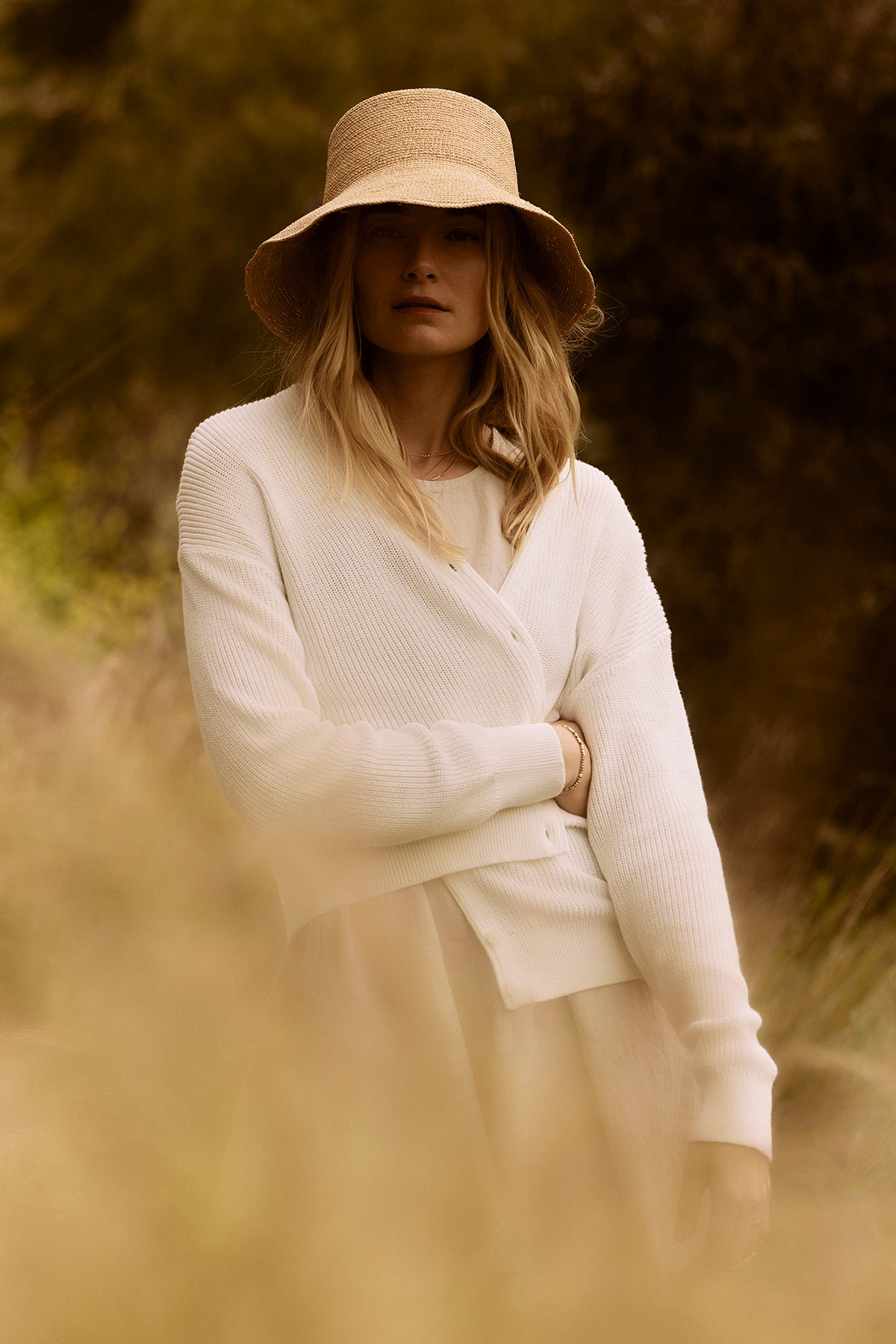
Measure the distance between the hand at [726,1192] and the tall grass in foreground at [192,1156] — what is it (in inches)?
28.6

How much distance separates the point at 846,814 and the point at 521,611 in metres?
2.41

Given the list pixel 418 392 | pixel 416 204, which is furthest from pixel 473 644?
pixel 416 204

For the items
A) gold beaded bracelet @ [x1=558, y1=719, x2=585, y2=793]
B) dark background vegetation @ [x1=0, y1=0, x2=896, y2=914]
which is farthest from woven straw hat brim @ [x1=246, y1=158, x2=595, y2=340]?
dark background vegetation @ [x1=0, y1=0, x2=896, y2=914]

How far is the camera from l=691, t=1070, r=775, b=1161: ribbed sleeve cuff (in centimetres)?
98

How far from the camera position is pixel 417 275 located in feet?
3.81

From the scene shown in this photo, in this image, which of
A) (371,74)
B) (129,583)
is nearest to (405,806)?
(129,583)

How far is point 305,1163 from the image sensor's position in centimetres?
21

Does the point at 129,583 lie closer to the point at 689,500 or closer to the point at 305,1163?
the point at 689,500

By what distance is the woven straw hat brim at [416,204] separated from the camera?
1.10m

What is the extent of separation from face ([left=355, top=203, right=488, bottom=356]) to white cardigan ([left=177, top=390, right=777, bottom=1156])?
4.8 inches

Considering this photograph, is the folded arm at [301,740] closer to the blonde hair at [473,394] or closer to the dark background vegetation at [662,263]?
the blonde hair at [473,394]

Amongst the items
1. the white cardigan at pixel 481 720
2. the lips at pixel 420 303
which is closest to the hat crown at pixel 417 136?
the lips at pixel 420 303

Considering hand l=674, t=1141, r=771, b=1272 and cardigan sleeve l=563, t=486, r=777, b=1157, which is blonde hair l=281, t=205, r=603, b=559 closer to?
cardigan sleeve l=563, t=486, r=777, b=1157

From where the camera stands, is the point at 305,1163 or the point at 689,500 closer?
the point at 305,1163
